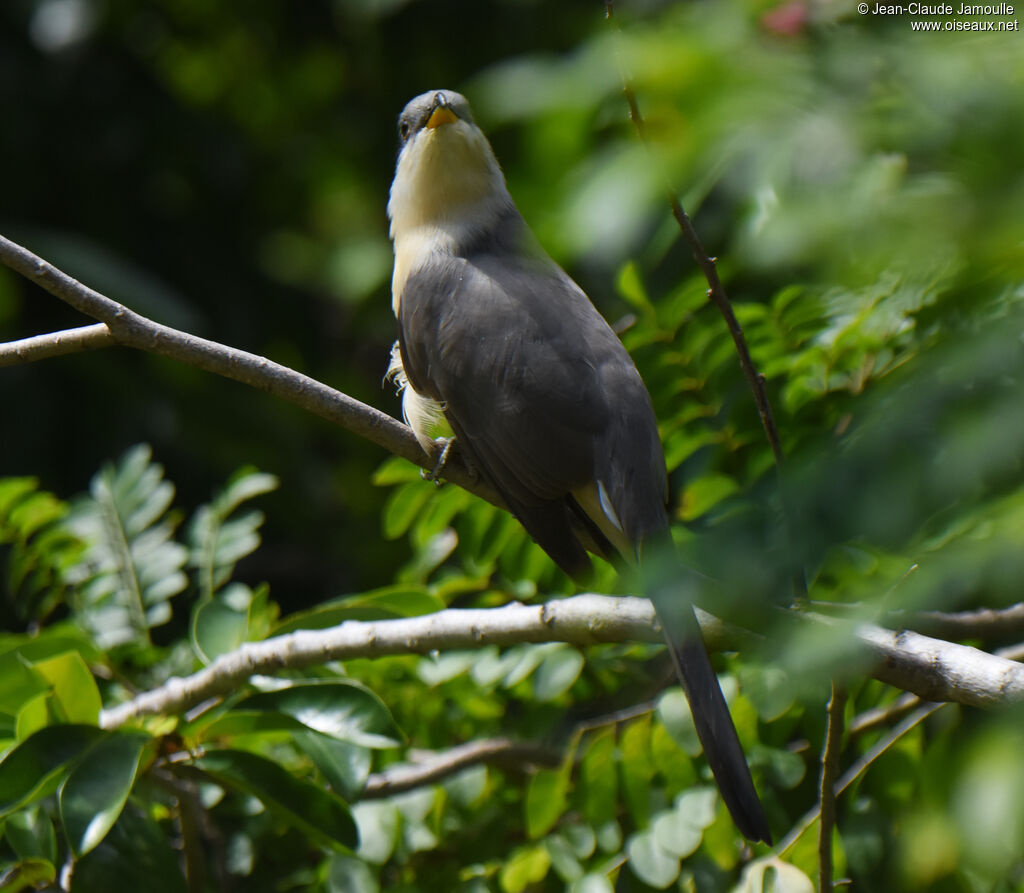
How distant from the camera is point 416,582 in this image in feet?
10.2

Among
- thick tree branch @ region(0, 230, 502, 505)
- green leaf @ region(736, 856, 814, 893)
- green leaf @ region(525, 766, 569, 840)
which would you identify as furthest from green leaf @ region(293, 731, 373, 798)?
green leaf @ region(736, 856, 814, 893)

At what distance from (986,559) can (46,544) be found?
2794mm

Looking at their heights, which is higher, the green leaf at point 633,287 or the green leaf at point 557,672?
the green leaf at point 633,287

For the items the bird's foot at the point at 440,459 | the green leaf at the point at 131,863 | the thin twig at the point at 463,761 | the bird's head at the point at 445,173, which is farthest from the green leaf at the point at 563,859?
the bird's head at the point at 445,173

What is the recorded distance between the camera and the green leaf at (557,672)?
8.39ft

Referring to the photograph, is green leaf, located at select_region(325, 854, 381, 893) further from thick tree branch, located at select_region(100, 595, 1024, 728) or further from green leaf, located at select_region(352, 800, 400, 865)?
thick tree branch, located at select_region(100, 595, 1024, 728)

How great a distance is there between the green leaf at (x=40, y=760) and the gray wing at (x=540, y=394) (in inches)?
42.3

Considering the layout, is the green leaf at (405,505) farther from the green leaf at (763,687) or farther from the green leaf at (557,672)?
the green leaf at (763,687)

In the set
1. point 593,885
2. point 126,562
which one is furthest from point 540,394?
point 126,562

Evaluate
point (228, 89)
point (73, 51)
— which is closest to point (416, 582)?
point (73, 51)

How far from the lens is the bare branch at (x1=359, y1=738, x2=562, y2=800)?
2.74 metres

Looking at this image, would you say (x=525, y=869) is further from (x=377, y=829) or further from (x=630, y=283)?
(x=630, y=283)

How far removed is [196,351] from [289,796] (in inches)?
37.6

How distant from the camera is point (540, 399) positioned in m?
2.71
